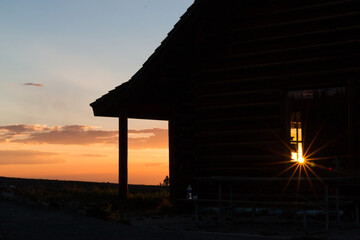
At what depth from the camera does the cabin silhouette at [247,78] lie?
11070 mm

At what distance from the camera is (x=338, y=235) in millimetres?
8172

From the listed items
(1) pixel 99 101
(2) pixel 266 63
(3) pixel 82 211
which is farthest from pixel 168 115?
(3) pixel 82 211

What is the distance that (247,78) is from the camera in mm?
11992

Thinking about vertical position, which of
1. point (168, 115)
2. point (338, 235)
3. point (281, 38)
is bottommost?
point (338, 235)

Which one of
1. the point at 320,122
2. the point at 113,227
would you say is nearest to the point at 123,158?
the point at 113,227

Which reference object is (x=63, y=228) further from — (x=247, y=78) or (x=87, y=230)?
(x=247, y=78)

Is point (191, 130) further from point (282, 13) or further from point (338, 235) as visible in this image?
point (338, 235)

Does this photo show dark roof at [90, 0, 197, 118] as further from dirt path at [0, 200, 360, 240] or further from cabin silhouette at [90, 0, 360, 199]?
dirt path at [0, 200, 360, 240]

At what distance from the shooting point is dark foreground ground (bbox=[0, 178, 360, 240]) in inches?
280

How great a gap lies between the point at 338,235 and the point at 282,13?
213 inches

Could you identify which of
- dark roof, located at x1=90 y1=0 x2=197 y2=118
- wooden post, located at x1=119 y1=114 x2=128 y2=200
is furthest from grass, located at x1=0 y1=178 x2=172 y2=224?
dark roof, located at x1=90 y1=0 x2=197 y2=118

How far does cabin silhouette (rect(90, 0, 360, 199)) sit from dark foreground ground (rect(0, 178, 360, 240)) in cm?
178

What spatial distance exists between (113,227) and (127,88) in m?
5.77

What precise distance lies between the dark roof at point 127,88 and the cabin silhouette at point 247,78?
3 cm
